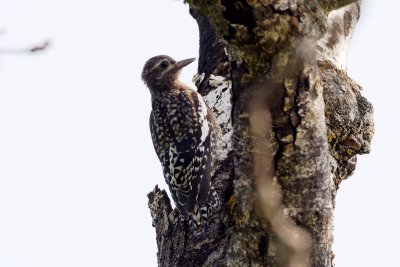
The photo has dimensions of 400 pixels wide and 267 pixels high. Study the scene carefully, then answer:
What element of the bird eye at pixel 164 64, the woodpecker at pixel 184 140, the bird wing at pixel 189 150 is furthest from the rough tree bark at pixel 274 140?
the bird eye at pixel 164 64

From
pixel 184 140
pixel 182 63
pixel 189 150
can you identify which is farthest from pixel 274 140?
pixel 182 63

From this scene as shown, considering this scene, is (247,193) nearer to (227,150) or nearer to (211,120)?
(227,150)

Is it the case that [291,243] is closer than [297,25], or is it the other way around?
[297,25]

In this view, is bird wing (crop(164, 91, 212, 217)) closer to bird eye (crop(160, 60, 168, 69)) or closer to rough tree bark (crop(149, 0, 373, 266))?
bird eye (crop(160, 60, 168, 69))

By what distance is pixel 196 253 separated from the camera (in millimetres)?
5184

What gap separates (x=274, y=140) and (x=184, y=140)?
325 centimetres

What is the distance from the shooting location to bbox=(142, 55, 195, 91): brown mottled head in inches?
317

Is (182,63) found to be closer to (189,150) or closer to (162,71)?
(162,71)

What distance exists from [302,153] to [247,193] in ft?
1.35

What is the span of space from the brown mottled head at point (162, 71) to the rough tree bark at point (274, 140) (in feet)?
9.89

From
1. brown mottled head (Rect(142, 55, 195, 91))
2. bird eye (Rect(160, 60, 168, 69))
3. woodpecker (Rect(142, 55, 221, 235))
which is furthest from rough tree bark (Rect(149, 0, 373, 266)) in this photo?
bird eye (Rect(160, 60, 168, 69))

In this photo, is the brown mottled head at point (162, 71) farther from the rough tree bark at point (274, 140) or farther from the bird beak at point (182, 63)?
the rough tree bark at point (274, 140)

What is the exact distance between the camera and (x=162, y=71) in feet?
26.7

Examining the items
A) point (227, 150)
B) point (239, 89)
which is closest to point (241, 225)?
point (239, 89)
